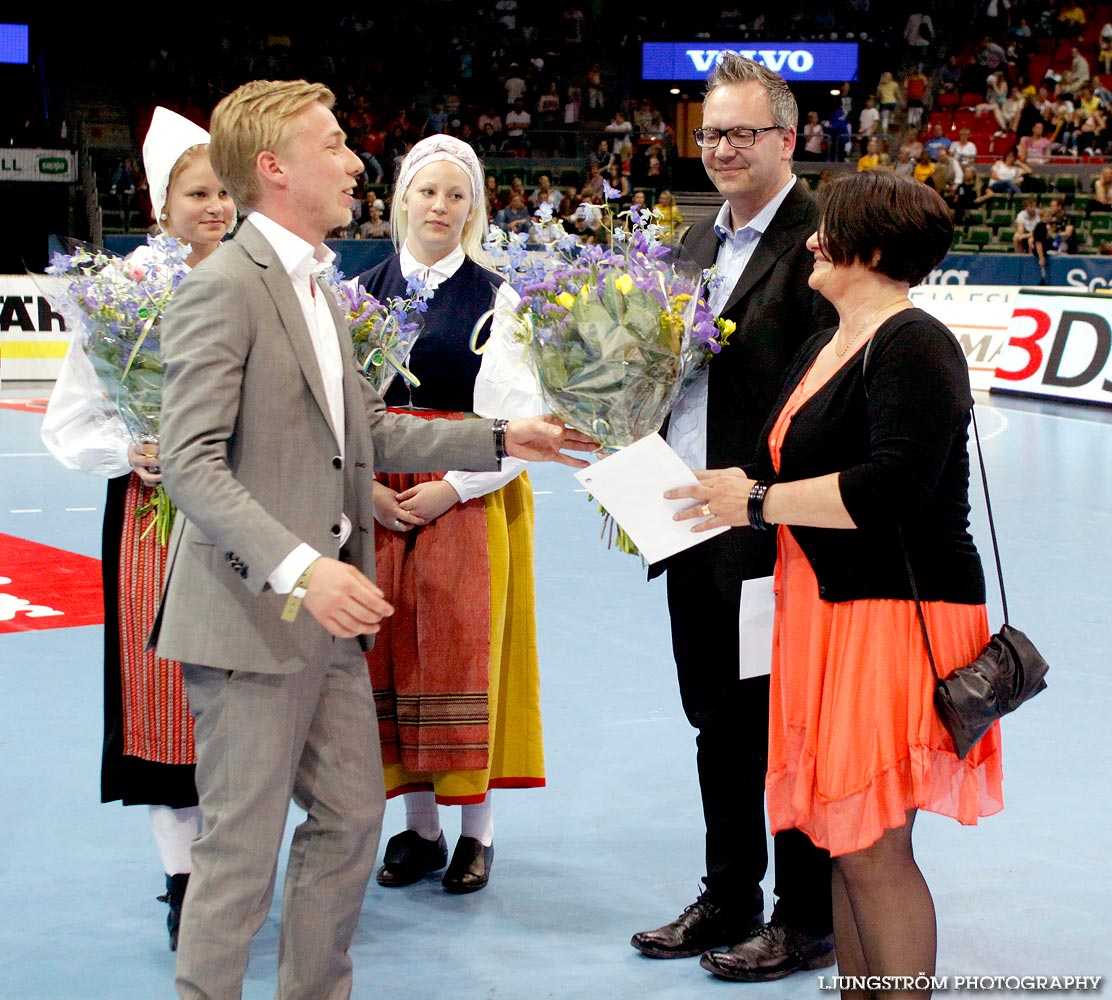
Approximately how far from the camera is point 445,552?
10.8 ft

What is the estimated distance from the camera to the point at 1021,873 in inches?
130

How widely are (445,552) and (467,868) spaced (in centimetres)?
76

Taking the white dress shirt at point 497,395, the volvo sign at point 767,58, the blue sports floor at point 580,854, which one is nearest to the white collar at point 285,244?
the blue sports floor at point 580,854

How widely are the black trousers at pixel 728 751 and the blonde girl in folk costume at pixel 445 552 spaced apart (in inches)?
20.8

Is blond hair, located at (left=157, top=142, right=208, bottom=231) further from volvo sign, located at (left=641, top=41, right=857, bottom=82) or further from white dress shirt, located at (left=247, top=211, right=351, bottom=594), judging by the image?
volvo sign, located at (left=641, top=41, right=857, bottom=82)

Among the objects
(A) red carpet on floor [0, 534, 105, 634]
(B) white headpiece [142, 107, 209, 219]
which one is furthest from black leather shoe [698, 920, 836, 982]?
(A) red carpet on floor [0, 534, 105, 634]

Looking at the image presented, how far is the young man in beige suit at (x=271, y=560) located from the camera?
2.10 m

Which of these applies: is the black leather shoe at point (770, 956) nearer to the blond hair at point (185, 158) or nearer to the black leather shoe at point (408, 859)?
the black leather shoe at point (408, 859)

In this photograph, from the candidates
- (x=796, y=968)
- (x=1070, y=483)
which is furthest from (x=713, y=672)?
(x=1070, y=483)

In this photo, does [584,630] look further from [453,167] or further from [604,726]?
[453,167]

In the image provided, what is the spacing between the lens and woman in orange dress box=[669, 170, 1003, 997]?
7.47 ft

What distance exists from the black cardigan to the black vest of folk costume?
1.02 m

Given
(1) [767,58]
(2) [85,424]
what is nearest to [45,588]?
(2) [85,424]

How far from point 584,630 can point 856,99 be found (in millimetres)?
19935
